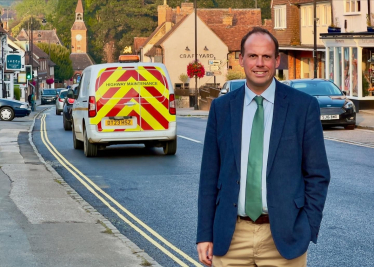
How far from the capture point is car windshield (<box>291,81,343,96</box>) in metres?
27.4

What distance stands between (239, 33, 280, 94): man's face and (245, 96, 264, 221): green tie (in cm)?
9

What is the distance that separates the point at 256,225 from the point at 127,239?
15.3 ft

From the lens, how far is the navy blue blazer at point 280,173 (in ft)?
13.4

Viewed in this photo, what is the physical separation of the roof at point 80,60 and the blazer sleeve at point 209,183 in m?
165

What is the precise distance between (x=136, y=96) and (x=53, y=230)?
→ 8.88 meters

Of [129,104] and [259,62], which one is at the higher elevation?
[259,62]

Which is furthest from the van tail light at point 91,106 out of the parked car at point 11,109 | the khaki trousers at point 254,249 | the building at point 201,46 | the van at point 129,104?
the building at point 201,46

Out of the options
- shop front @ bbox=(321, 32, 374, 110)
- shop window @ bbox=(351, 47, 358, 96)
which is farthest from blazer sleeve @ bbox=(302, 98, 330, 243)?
shop window @ bbox=(351, 47, 358, 96)

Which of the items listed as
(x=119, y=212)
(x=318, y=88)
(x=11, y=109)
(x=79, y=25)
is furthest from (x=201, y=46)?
(x=79, y=25)

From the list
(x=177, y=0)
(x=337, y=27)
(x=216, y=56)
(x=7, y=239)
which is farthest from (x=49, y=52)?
(x=7, y=239)

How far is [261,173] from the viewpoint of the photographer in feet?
13.5

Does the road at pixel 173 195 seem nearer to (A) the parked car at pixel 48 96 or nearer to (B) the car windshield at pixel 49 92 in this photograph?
(A) the parked car at pixel 48 96

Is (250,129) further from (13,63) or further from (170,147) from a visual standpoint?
(13,63)

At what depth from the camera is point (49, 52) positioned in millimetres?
133250
